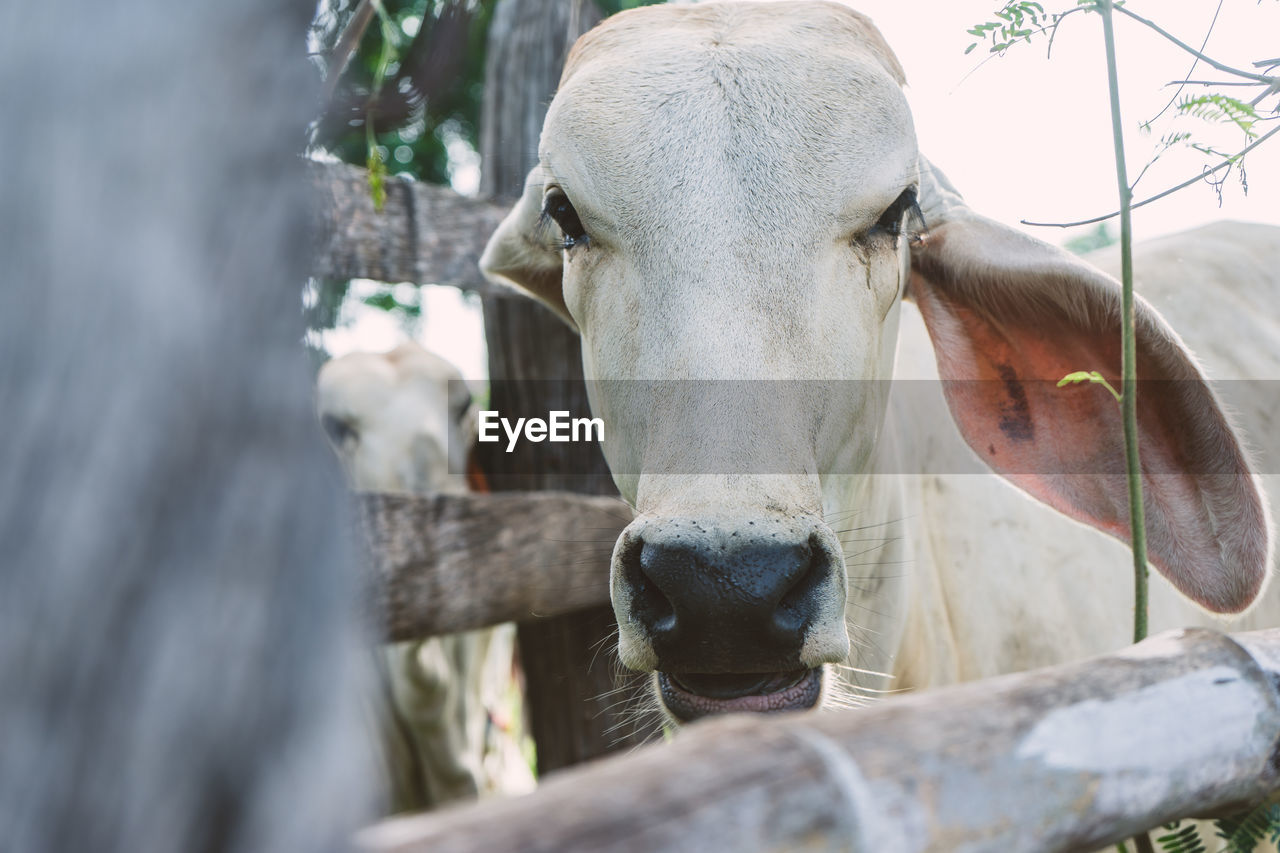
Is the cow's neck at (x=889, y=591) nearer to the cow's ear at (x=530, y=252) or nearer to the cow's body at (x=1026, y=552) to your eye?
the cow's body at (x=1026, y=552)

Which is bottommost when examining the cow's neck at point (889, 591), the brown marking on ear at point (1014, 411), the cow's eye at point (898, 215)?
the cow's neck at point (889, 591)

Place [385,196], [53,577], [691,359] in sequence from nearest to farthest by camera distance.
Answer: [53,577] → [691,359] → [385,196]

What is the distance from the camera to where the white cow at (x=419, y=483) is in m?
4.78

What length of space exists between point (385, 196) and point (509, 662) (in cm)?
397

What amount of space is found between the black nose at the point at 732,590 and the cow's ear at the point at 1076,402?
3.07 ft

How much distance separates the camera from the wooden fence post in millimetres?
3346

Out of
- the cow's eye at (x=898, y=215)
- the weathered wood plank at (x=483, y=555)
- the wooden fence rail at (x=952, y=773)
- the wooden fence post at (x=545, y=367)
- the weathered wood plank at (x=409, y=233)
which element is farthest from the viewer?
the wooden fence post at (x=545, y=367)

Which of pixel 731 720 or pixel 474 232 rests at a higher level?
pixel 474 232

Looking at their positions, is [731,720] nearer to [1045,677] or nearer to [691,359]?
[1045,677]

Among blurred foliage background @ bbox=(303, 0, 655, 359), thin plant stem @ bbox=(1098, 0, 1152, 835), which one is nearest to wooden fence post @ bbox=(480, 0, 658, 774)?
blurred foliage background @ bbox=(303, 0, 655, 359)

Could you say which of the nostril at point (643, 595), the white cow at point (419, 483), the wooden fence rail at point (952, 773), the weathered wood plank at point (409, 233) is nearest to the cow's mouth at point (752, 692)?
the nostril at point (643, 595)

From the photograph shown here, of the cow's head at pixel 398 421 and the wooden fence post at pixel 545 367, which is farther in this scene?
the cow's head at pixel 398 421

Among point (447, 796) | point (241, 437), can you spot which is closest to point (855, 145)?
point (241, 437)

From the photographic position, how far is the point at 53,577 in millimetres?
352
